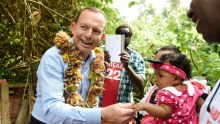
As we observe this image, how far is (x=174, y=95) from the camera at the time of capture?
2.59 metres

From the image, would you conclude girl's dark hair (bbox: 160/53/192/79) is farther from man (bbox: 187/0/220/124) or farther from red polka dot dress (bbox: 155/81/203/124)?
man (bbox: 187/0/220/124)

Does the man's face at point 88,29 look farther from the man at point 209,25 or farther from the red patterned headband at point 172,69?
the man at point 209,25

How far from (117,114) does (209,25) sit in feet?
2.84

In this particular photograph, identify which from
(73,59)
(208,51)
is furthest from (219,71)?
(73,59)

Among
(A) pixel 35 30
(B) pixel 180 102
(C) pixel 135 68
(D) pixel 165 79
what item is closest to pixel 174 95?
(B) pixel 180 102

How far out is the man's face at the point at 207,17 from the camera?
4.20ft

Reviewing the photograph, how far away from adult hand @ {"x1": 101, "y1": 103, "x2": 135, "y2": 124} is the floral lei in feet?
1.35

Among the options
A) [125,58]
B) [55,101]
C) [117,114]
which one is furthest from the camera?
[125,58]

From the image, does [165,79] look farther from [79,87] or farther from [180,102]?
[79,87]

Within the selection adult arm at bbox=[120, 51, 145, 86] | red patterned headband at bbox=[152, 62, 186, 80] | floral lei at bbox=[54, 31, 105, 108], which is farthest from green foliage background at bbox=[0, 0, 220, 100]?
floral lei at bbox=[54, 31, 105, 108]

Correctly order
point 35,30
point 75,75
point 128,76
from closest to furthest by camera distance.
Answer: point 75,75 → point 128,76 → point 35,30

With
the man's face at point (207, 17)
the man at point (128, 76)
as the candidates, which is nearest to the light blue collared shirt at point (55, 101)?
the man's face at point (207, 17)

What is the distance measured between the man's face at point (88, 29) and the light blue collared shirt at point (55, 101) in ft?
0.61

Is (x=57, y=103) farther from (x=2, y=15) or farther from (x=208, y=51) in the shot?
(x=2, y=15)
